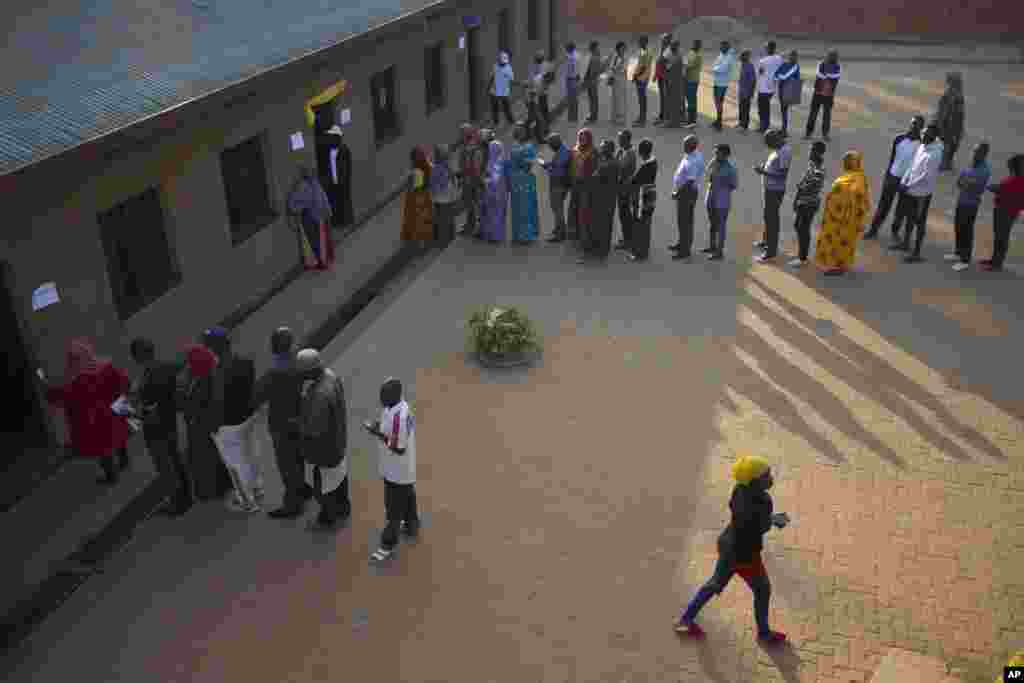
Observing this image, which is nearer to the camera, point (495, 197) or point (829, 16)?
point (495, 197)

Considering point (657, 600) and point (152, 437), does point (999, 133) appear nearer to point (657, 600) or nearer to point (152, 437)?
point (657, 600)

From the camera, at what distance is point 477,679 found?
6035mm

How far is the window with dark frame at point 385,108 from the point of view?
46.5 feet

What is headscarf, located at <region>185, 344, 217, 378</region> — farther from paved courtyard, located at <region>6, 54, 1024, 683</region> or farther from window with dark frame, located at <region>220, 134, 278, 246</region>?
window with dark frame, located at <region>220, 134, 278, 246</region>

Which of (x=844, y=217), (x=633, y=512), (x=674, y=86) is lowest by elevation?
(x=633, y=512)

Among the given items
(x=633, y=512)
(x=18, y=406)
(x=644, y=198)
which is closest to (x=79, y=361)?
(x=18, y=406)

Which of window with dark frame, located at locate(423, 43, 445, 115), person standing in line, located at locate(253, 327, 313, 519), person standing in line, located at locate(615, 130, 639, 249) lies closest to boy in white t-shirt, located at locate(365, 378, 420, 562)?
person standing in line, located at locate(253, 327, 313, 519)

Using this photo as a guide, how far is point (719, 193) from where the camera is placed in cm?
1165

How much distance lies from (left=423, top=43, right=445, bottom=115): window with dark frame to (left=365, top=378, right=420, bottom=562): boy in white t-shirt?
10470 mm

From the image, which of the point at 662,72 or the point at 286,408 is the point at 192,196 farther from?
the point at 662,72

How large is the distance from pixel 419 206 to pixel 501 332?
3.44 m

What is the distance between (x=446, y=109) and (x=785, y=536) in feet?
37.8

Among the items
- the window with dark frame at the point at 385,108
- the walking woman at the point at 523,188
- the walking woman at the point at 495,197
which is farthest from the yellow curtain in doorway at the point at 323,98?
the walking woman at the point at 523,188

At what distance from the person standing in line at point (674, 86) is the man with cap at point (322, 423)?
40.9ft
